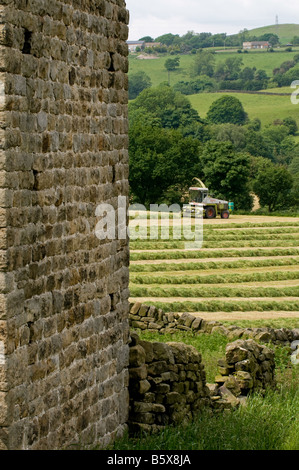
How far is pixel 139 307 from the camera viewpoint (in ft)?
59.0

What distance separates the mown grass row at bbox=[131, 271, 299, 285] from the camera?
30797mm

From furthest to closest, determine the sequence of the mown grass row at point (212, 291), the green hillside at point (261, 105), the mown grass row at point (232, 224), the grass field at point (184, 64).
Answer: the grass field at point (184, 64), the green hillside at point (261, 105), the mown grass row at point (232, 224), the mown grass row at point (212, 291)

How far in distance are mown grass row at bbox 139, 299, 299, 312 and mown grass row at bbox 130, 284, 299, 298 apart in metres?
1.48

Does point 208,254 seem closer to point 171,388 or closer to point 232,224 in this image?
point 232,224

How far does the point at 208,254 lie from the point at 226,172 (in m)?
33.8

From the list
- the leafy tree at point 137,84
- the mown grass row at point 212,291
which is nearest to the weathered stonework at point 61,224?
the mown grass row at point 212,291

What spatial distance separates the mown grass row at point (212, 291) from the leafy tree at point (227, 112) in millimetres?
97523

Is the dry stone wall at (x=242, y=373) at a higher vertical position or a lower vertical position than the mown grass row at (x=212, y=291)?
higher

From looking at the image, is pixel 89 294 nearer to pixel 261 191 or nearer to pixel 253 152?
pixel 261 191

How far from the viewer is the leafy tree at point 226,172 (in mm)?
69000

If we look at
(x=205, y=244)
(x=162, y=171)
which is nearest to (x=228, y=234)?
(x=205, y=244)

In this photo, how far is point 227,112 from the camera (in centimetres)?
12850

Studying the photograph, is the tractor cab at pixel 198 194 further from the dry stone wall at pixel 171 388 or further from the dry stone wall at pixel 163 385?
the dry stone wall at pixel 163 385
